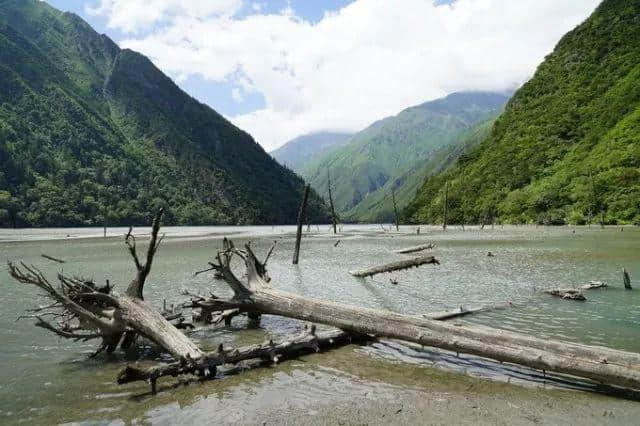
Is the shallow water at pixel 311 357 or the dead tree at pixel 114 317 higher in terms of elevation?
the dead tree at pixel 114 317

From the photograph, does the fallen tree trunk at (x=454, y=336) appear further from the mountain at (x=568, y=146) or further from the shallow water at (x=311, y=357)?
the mountain at (x=568, y=146)

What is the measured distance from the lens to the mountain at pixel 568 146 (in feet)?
276

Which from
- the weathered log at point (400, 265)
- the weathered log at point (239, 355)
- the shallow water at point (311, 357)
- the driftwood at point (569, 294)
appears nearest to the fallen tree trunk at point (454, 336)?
the shallow water at point (311, 357)

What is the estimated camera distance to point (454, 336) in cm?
1020

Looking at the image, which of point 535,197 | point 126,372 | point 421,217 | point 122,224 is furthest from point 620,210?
point 122,224

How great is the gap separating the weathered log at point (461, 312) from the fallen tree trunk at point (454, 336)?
2.81 m

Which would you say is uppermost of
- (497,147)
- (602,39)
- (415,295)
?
(602,39)

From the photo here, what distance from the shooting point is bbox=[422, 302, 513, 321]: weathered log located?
14.5 m

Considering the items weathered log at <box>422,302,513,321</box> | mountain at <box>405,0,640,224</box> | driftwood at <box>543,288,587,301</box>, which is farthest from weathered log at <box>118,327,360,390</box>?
mountain at <box>405,0,640,224</box>

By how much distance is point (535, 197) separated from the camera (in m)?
96.7

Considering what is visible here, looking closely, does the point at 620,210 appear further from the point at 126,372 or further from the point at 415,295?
the point at 126,372

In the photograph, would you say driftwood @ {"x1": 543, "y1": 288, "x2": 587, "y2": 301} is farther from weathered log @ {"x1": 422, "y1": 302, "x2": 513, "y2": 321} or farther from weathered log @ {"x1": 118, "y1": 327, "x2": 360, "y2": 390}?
weathered log @ {"x1": 118, "y1": 327, "x2": 360, "y2": 390}

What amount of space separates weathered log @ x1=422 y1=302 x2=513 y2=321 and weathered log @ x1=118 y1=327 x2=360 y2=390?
11.4 ft

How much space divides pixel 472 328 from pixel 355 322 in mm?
3238
